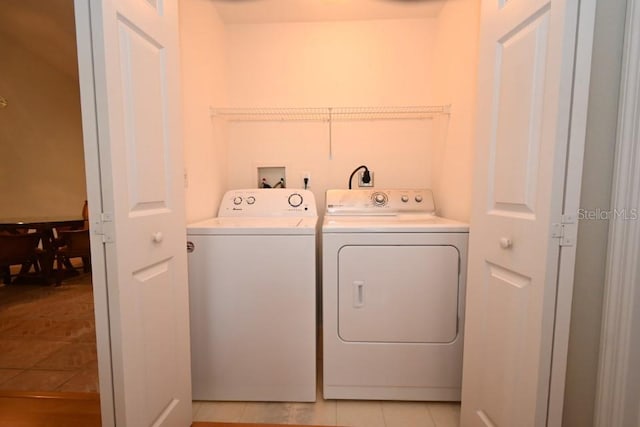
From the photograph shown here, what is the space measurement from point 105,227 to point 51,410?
1278mm

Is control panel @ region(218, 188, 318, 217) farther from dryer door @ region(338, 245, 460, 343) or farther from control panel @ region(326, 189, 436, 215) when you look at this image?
dryer door @ region(338, 245, 460, 343)

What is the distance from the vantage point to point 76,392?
1.55m

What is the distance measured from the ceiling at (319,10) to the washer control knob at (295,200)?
1266mm

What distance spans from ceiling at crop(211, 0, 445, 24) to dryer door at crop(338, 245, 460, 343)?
165 centimetres

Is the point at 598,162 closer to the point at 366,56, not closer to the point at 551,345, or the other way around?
the point at 551,345

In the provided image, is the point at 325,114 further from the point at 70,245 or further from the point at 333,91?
the point at 70,245

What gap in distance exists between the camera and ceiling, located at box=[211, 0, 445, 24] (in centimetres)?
192

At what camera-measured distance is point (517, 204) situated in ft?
3.14

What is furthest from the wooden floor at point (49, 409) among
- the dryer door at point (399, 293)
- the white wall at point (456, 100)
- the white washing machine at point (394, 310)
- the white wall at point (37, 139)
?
the white wall at point (37, 139)

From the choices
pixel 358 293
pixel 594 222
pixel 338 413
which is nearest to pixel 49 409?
pixel 338 413

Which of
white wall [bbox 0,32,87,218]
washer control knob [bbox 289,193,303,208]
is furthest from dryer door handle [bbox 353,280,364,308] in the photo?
white wall [bbox 0,32,87,218]

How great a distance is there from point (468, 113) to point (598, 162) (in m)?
0.80

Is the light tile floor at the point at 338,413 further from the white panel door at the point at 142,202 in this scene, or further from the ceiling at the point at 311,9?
the ceiling at the point at 311,9

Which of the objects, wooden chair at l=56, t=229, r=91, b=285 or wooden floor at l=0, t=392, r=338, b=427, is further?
wooden chair at l=56, t=229, r=91, b=285
